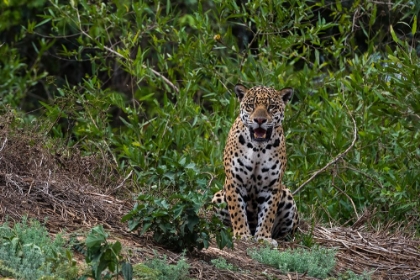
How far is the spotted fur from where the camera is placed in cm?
1023

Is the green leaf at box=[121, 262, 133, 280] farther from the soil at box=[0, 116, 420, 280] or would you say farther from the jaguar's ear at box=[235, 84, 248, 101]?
the jaguar's ear at box=[235, 84, 248, 101]

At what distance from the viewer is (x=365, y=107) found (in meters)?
11.8

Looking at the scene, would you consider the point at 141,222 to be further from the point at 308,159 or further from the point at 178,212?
the point at 308,159

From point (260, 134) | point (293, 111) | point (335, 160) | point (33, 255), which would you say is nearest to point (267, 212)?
point (260, 134)

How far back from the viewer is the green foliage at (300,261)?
27.6ft

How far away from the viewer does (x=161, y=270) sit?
24.2 feet

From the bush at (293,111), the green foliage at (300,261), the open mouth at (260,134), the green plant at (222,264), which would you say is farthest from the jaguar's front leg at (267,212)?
the green plant at (222,264)

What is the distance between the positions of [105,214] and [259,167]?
198 centimetres

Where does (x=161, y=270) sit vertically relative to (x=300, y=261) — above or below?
above

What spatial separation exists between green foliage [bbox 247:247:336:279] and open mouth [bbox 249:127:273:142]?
5.18 feet

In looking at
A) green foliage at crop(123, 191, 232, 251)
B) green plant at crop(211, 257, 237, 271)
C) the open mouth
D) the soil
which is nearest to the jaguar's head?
the open mouth

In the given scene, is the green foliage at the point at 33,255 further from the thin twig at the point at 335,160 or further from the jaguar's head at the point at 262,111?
the thin twig at the point at 335,160

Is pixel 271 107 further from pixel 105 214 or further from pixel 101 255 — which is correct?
pixel 101 255

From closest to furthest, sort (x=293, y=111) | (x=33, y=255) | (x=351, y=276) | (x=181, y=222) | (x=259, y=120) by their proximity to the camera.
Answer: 1. (x=33, y=255)
2. (x=181, y=222)
3. (x=351, y=276)
4. (x=259, y=120)
5. (x=293, y=111)
